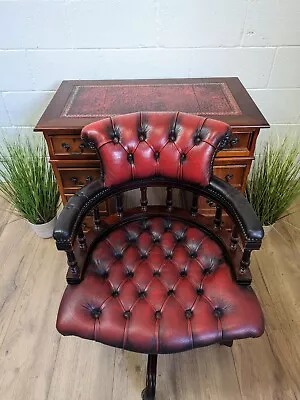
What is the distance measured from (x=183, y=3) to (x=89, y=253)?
121 cm

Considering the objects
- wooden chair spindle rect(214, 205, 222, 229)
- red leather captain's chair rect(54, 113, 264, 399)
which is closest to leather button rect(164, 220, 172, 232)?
red leather captain's chair rect(54, 113, 264, 399)

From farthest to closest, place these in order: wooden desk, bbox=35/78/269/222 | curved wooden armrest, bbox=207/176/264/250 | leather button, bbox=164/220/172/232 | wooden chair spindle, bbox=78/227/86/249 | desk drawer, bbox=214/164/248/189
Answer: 1. desk drawer, bbox=214/164/248/189
2. wooden desk, bbox=35/78/269/222
3. leather button, bbox=164/220/172/232
4. wooden chair spindle, bbox=78/227/86/249
5. curved wooden armrest, bbox=207/176/264/250

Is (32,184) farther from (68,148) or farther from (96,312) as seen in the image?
(96,312)

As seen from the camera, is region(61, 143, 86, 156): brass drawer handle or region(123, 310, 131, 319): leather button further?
region(61, 143, 86, 156): brass drawer handle

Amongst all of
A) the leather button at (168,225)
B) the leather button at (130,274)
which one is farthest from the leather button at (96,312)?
the leather button at (168,225)

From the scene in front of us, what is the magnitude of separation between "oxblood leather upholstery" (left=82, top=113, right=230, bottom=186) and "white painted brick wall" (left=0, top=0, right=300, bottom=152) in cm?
69

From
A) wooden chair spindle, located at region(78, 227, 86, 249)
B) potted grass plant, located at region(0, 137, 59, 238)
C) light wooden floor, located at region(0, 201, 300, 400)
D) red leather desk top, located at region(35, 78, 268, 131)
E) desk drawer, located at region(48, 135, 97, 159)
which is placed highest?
red leather desk top, located at region(35, 78, 268, 131)

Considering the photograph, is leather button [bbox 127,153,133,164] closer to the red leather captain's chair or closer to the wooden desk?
the red leather captain's chair

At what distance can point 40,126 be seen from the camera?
3.98ft

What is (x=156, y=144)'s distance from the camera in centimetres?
102

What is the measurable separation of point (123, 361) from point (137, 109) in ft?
3.45

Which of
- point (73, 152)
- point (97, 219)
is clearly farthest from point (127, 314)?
point (73, 152)

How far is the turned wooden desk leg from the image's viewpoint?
1008 millimetres

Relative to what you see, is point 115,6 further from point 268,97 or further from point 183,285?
point 183,285
